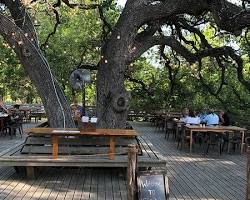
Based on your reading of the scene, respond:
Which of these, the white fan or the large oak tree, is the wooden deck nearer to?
the large oak tree

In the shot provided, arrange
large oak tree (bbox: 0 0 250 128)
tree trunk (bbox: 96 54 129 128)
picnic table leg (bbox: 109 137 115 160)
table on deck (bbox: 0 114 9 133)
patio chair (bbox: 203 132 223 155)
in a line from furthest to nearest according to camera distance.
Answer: table on deck (bbox: 0 114 9 133)
patio chair (bbox: 203 132 223 155)
tree trunk (bbox: 96 54 129 128)
large oak tree (bbox: 0 0 250 128)
picnic table leg (bbox: 109 137 115 160)

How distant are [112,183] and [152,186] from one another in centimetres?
243

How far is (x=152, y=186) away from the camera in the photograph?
6340 millimetres

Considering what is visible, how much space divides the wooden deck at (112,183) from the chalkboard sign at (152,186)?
1.27 m

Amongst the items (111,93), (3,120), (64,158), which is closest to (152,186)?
(64,158)

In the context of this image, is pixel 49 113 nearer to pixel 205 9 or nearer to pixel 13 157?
pixel 13 157

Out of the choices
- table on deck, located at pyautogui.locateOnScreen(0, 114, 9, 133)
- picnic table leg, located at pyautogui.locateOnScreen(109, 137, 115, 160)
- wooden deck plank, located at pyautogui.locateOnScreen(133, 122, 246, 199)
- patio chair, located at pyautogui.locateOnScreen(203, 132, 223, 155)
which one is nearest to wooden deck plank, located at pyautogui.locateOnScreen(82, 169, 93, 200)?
picnic table leg, located at pyautogui.locateOnScreen(109, 137, 115, 160)

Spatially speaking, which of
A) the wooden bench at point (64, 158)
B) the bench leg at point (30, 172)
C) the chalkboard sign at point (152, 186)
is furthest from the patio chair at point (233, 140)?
the chalkboard sign at point (152, 186)

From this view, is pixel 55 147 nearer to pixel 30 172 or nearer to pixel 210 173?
pixel 30 172

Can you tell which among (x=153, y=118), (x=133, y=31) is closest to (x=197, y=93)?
(x=153, y=118)

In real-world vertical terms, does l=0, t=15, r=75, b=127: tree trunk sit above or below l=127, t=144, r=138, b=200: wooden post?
above

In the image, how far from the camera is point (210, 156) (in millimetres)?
13133

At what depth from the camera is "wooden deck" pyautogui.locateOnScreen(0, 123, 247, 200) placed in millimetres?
7758

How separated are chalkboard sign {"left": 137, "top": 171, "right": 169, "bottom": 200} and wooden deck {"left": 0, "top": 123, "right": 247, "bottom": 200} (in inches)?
49.9
